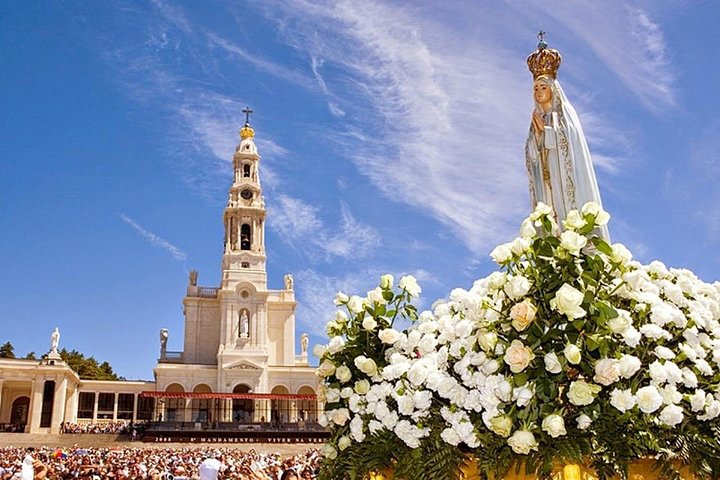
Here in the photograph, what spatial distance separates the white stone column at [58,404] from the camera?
5617cm

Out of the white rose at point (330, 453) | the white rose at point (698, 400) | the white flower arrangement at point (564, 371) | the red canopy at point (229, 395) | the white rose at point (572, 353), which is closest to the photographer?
the white rose at point (572, 353)

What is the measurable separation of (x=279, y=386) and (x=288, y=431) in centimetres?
1434

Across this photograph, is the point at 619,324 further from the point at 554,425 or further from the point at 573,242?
the point at 554,425

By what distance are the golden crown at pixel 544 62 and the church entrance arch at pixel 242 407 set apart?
55573 millimetres

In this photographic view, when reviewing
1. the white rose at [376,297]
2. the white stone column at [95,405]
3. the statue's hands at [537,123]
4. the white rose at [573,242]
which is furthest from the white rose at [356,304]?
the white stone column at [95,405]

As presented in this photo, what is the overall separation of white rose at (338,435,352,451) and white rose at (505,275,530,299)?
201 centimetres

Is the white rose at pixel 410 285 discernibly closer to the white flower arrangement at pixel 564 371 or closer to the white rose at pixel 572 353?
the white flower arrangement at pixel 564 371

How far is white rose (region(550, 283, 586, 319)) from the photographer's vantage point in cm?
446

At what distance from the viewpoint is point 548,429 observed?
14.9 feet

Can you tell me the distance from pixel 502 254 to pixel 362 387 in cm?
166

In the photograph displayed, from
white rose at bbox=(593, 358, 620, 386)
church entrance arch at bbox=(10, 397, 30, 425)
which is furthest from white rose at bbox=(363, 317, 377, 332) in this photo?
church entrance arch at bbox=(10, 397, 30, 425)

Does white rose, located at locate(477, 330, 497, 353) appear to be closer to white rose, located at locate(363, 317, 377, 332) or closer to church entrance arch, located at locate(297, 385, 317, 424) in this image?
white rose, located at locate(363, 317, 377, 332)

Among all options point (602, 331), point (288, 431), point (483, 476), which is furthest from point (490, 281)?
point (288, 431)

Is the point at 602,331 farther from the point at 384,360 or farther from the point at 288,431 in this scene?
the point at 288,431
